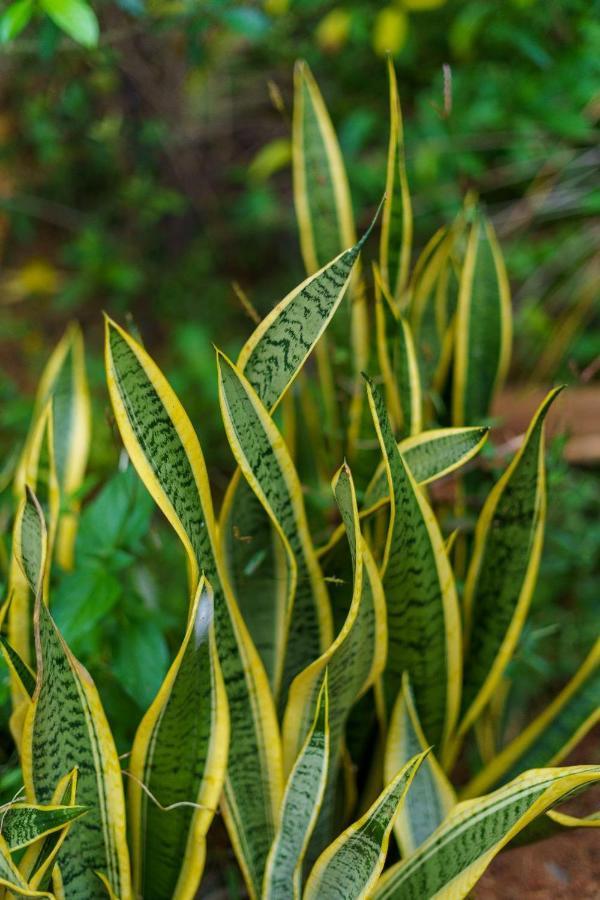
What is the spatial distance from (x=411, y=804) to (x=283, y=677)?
0.19 meters

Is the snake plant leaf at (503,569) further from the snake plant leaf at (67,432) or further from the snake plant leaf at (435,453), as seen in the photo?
the snake plant leaf at (67,432)

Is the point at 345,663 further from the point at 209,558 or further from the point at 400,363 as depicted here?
the point at 400,363

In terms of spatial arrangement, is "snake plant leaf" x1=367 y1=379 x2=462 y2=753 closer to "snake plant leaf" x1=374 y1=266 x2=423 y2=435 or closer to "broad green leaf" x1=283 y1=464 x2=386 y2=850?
"broad green leaf" x1=283 y1=464 x2=386 y2=850

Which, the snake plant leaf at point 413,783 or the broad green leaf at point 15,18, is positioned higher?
the broad green leaf at point 15,18

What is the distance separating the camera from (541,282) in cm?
182

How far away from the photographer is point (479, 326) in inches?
45.2

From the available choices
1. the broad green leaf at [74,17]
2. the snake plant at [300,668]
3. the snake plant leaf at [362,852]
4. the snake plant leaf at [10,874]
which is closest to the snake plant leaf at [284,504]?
the snake plant at [300,668]

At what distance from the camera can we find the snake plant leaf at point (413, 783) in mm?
850

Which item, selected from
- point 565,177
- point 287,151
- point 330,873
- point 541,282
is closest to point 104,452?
point 287,151

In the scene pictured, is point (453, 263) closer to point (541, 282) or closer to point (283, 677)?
point (283, 677)

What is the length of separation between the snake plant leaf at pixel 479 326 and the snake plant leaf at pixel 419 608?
0.35 meters

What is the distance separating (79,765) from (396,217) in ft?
2.32

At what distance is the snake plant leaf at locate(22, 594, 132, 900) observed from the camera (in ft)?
2.42

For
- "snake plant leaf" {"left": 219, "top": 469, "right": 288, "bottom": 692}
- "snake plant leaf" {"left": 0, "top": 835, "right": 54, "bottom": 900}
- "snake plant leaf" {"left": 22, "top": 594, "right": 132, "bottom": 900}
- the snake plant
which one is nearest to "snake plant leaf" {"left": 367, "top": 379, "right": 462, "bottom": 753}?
the snake plant
